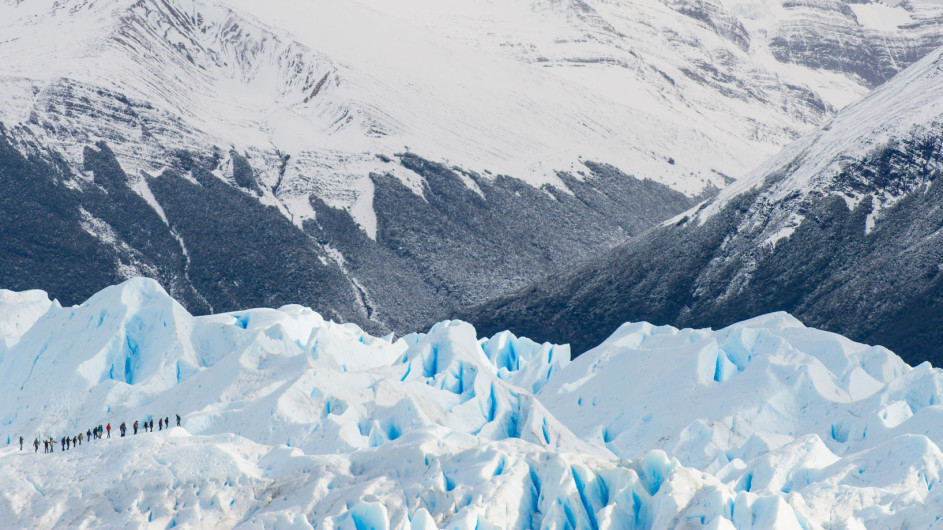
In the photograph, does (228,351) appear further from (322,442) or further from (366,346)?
(322,442)

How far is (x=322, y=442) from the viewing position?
242ft

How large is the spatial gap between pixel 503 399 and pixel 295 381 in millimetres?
17315

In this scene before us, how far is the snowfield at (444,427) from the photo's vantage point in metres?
59.6

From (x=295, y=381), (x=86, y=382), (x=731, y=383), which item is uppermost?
(x=731, y=383)

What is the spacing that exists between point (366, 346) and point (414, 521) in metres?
60.7

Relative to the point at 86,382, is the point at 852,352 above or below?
above

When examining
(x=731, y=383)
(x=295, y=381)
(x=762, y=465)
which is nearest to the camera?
(x=762, y=465)

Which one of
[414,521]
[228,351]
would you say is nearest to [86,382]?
[228,351]

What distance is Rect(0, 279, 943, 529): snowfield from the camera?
5956 cm

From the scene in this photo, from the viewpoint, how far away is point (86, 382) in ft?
300

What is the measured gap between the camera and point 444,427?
6712 cm

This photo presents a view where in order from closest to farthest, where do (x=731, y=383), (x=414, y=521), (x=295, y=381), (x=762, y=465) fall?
(x=414, y=521) → (x=762, y=465) → (x=295, y=381) → (x=731, y=383)

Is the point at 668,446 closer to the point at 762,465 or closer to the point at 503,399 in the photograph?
the point at 503,399

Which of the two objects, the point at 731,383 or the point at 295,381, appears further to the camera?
the point at 731,383
